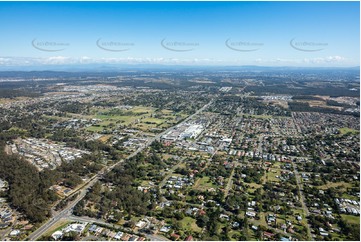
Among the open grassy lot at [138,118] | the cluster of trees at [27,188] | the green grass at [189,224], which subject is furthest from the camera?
the open grassy lot at [138,118]

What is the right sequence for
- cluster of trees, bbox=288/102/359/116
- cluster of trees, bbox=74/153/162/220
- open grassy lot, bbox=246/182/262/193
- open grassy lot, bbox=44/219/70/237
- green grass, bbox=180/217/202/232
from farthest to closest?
cluster of trees, bbox=288/102/359/116, open grassy lot, bbox=246/182/262/193, cluster of trees, bbox=74/153/162/220, green grass, bbox=180/217/202/232, open grassy lot, bbox=44/219/70/237

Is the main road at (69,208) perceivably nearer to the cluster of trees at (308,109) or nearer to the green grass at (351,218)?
the green grass at (351,218)

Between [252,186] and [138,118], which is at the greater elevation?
[138,118]

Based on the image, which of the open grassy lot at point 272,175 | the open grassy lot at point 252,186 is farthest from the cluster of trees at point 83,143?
the open grassy lot at point 272,175

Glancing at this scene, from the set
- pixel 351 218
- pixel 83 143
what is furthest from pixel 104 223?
pixel 83 143

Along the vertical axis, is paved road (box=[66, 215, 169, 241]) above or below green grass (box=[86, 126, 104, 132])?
below

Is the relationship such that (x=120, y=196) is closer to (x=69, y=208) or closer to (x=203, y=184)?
(x=69, y=208)

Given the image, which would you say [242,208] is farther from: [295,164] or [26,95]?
[26,95]

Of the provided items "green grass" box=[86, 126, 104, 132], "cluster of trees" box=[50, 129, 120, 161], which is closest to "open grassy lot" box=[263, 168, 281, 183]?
"cluster of trees" box=[50, 129, 120, 161]

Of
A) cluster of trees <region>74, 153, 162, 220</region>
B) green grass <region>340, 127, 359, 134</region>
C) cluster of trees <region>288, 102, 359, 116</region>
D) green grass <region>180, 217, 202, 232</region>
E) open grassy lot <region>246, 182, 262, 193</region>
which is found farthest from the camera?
cluster of trees <region>288, 102, 359, 116</region>

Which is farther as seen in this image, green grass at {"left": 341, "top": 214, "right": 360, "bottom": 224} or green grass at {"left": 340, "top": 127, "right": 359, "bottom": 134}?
green grass at {"left": 340, "top": 127, "right": 359, "bottom": 134}

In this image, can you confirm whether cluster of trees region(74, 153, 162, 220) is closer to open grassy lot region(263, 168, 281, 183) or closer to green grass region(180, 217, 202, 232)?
green grass region(180, 217, 202, 232)
